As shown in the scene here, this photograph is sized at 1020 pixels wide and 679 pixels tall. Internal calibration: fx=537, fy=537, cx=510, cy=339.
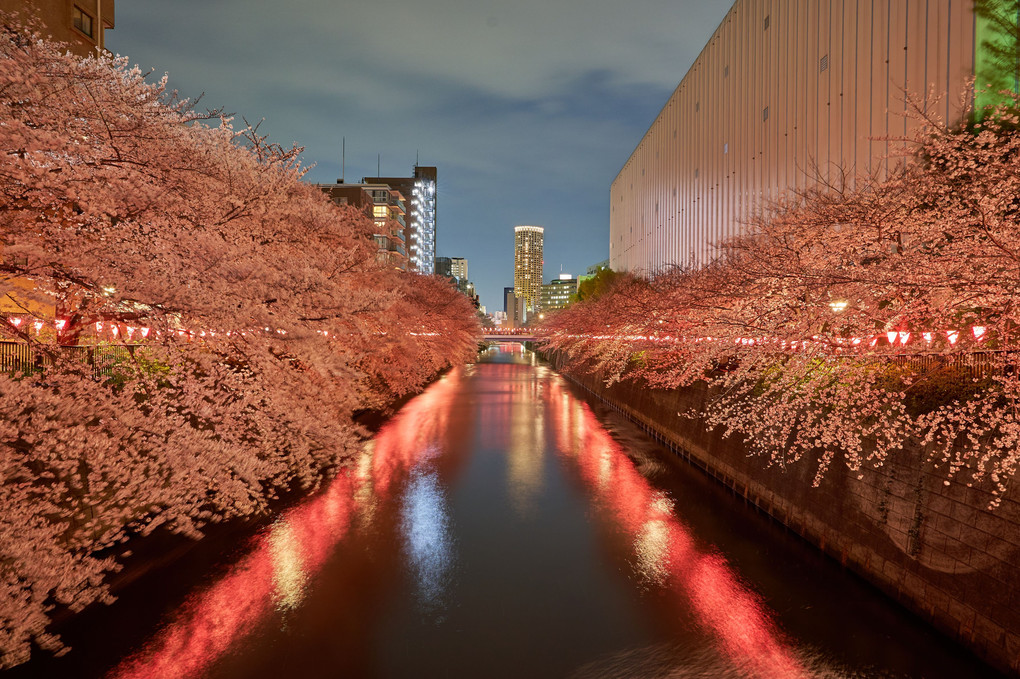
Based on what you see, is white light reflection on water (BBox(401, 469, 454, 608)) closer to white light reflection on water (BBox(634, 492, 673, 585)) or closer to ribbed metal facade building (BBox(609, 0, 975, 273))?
white light reflection on water (BBox(634, 492, 673, 585))

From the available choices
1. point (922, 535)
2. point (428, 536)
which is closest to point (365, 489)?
point (428, 536)

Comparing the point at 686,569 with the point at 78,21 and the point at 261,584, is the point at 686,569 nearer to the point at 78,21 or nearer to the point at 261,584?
the point at 261,584

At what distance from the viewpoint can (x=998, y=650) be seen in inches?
289

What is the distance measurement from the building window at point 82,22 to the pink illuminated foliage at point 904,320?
30.9 meters

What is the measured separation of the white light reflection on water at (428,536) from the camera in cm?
1057

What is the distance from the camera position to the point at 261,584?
33.9ft

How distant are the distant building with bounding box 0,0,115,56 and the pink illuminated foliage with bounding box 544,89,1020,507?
28.1 meters

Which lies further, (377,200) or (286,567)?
(377,200)

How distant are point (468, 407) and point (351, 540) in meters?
→ 20.4

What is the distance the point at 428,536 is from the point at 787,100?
89.6 ft

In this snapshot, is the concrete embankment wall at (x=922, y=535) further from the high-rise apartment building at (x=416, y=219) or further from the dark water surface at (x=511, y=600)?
the high-rise apartment building at (x=416, y=219)

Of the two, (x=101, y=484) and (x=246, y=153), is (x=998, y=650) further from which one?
(x=246, y=153)

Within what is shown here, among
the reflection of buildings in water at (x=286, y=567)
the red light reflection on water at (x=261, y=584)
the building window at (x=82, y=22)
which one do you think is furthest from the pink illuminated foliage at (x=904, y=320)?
the building window at (x=82, y=22)

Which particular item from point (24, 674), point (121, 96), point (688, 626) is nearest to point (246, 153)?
point (121, 96)
